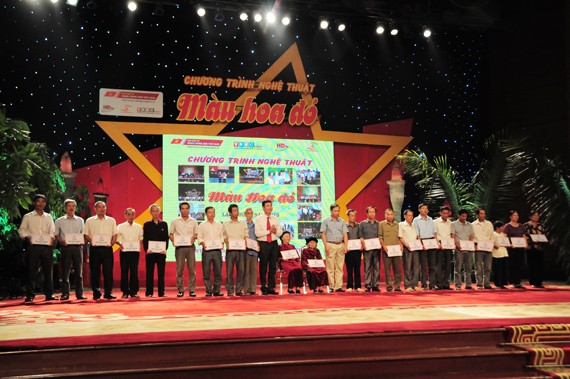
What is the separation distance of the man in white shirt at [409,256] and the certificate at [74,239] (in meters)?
4.76

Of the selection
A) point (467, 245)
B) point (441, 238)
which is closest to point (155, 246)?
point (441, 238)

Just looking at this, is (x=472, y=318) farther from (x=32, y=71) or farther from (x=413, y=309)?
(x=32, y=71)

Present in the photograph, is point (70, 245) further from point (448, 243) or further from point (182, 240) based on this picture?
point (448, 243)

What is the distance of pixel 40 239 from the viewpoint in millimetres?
8445

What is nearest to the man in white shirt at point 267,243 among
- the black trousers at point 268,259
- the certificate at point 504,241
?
the black trousers at point 268,259

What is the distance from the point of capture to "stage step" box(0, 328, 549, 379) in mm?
4145

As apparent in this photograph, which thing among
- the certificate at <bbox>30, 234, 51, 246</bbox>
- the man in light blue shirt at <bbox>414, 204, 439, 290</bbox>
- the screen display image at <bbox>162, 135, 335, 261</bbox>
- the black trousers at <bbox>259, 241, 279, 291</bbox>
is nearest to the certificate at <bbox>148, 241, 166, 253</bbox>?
the certificate at <bbox>30, 234, 51, 246</bbox>

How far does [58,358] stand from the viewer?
417cm

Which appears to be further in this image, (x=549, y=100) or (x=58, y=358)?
(x=549, y=100)

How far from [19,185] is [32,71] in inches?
153

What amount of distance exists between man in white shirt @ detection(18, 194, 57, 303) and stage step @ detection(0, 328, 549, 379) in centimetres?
456

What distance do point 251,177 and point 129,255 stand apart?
359cm

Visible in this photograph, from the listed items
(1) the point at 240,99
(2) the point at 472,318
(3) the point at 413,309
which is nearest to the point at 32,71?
(1) the point at 240,99

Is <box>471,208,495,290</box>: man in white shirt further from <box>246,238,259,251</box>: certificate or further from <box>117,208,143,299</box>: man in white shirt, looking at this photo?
<box>117,208,143,299</box>: man in white shirt
